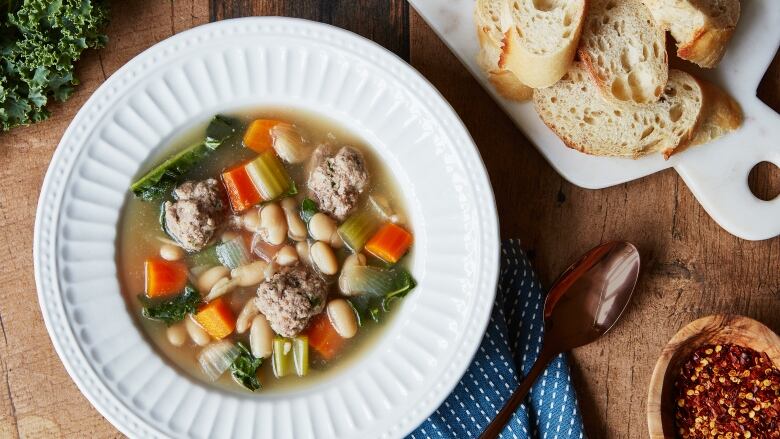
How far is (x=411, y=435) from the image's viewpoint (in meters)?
3.05

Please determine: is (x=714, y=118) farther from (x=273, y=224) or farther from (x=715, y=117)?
(x=273, y=224)

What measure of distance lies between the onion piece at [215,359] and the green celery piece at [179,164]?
25.3 inches

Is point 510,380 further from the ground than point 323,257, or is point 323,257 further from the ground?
point 323,257

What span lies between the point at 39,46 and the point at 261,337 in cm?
141

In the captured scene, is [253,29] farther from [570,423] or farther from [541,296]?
[570,423]

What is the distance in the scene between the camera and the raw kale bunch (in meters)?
2.73

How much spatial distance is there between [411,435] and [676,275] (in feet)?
4.38

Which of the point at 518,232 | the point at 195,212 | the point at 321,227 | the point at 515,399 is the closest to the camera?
the point at 195,212

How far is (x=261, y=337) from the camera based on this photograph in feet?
9.21

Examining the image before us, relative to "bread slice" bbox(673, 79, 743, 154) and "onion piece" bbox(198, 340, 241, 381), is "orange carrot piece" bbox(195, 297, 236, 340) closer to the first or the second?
"onion piece" bbox(198, 340, 241, 381)

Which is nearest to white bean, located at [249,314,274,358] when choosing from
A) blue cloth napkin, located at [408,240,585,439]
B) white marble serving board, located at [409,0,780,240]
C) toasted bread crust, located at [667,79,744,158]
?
blue cloth napkin, located at [408,240,585,439]

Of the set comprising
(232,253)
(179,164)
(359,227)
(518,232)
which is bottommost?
(518,232)

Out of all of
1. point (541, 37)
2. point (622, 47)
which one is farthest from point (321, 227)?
point (622, 47)

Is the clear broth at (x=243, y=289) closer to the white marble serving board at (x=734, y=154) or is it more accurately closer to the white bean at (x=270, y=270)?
the white bean at (x=270, y=270)
